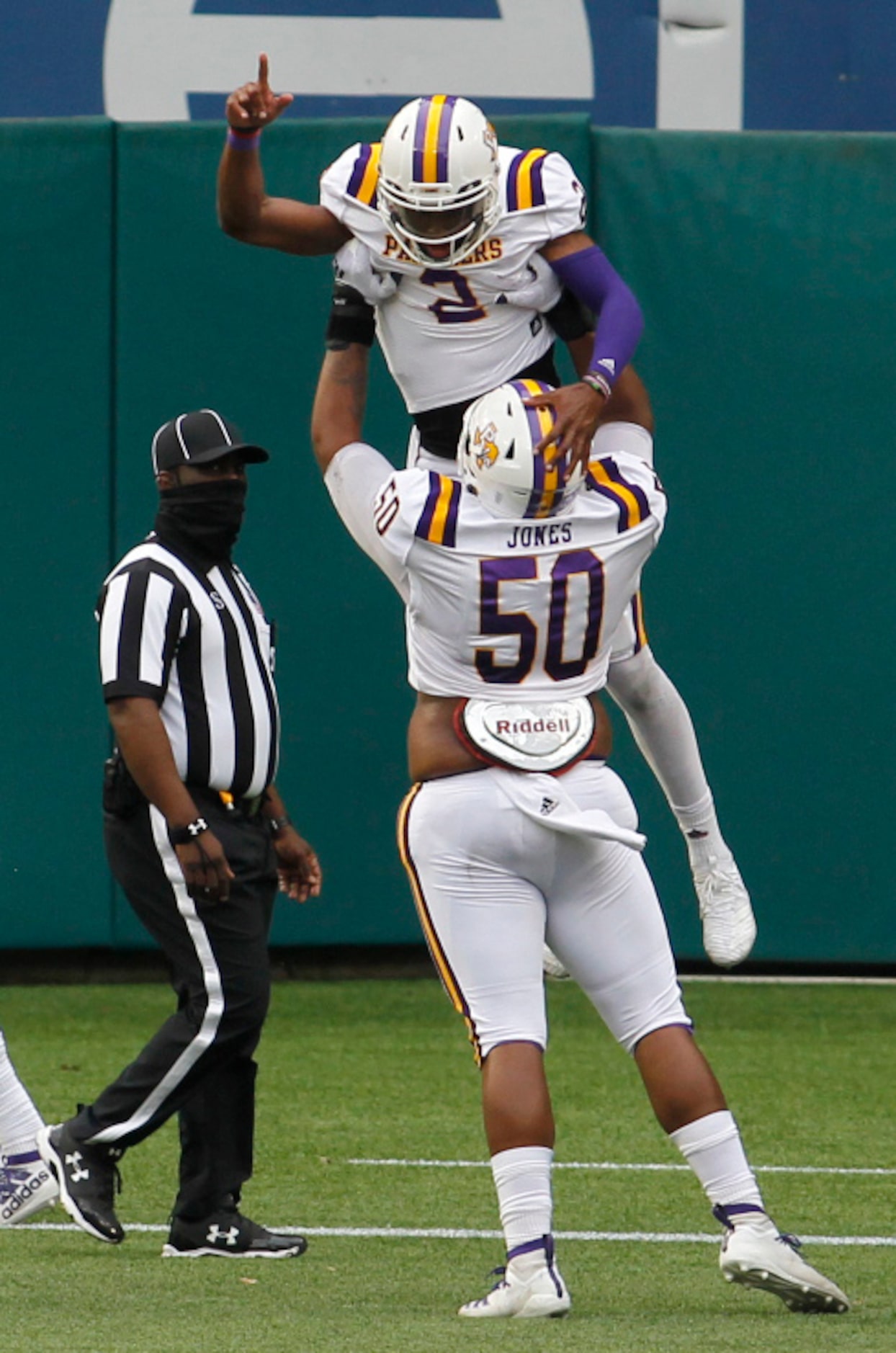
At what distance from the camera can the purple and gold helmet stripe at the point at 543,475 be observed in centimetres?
448

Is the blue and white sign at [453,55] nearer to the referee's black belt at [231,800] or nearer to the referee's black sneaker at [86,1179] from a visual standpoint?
the referee's black belt at [231,800]

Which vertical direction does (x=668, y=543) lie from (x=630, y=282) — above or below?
→ below

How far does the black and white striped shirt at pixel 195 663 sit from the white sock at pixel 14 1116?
86cm

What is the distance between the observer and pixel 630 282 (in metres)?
8.92

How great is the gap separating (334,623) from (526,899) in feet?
14.8

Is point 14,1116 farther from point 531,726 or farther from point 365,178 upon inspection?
point 365,178

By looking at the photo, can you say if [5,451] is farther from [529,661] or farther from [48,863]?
[529,661]

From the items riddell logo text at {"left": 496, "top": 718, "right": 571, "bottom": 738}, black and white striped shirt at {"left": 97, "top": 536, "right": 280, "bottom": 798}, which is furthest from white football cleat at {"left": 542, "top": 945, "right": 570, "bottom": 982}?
riddell logo text at {"left": 496, "top": 718, "right": 571, "bottom": 738}

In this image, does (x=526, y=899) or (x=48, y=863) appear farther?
(x=48, y=863)

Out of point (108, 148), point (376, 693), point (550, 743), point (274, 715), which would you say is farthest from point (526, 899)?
point (108, 148)

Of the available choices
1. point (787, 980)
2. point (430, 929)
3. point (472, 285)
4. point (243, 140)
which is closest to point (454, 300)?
point (472, 285)

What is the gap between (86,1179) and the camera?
5.22m

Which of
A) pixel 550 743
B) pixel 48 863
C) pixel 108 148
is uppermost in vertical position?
pixel 108 148

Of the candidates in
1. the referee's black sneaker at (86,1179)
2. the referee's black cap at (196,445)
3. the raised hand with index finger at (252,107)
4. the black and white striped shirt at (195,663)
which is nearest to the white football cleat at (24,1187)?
the referee's black sneaker at (86,1179)
